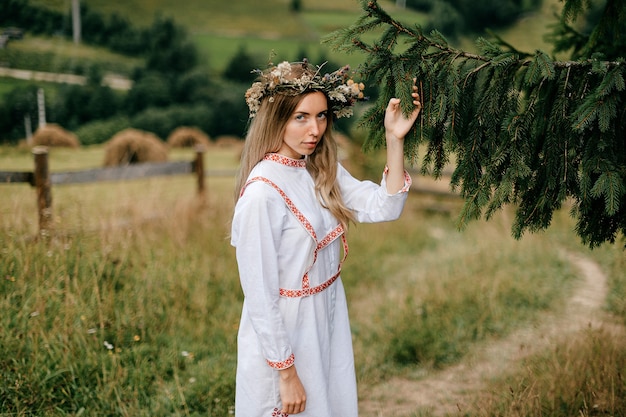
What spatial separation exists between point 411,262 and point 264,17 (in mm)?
8138

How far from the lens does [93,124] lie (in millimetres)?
9039

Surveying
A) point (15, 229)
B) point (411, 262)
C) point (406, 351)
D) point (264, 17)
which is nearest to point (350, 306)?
point (406, 351)

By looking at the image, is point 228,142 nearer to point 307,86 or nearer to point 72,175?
point 72,175

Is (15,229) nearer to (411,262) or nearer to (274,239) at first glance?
(274,239)

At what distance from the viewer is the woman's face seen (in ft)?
7.04

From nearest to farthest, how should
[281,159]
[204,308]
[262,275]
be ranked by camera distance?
[262,275] < [281,159] < [204,308]

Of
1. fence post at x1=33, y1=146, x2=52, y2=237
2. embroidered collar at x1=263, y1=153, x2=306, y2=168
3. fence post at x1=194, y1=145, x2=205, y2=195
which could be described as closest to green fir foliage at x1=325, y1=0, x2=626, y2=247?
embroidered collar at x1=263, y1=153, x2=306, y2=168

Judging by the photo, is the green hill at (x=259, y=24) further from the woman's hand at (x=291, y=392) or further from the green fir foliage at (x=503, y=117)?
the woman's hand at (x=291, y=392)

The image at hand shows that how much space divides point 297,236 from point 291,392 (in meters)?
0.57

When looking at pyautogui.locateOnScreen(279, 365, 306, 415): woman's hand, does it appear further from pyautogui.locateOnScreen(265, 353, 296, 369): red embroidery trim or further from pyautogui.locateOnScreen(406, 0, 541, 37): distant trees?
pyautogui.locateOnScreen(406, 0, 541, 37): distant trees

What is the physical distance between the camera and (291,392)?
78.7 inches

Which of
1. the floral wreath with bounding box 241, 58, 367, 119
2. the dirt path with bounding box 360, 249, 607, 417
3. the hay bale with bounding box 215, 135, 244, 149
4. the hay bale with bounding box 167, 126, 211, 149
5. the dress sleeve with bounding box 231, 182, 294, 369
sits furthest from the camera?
the hay bale with bounding box 215, 135, 244, 149

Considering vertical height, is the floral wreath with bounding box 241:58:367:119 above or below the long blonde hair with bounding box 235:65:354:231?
above

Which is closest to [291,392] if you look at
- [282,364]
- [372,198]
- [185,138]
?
[282,364]
